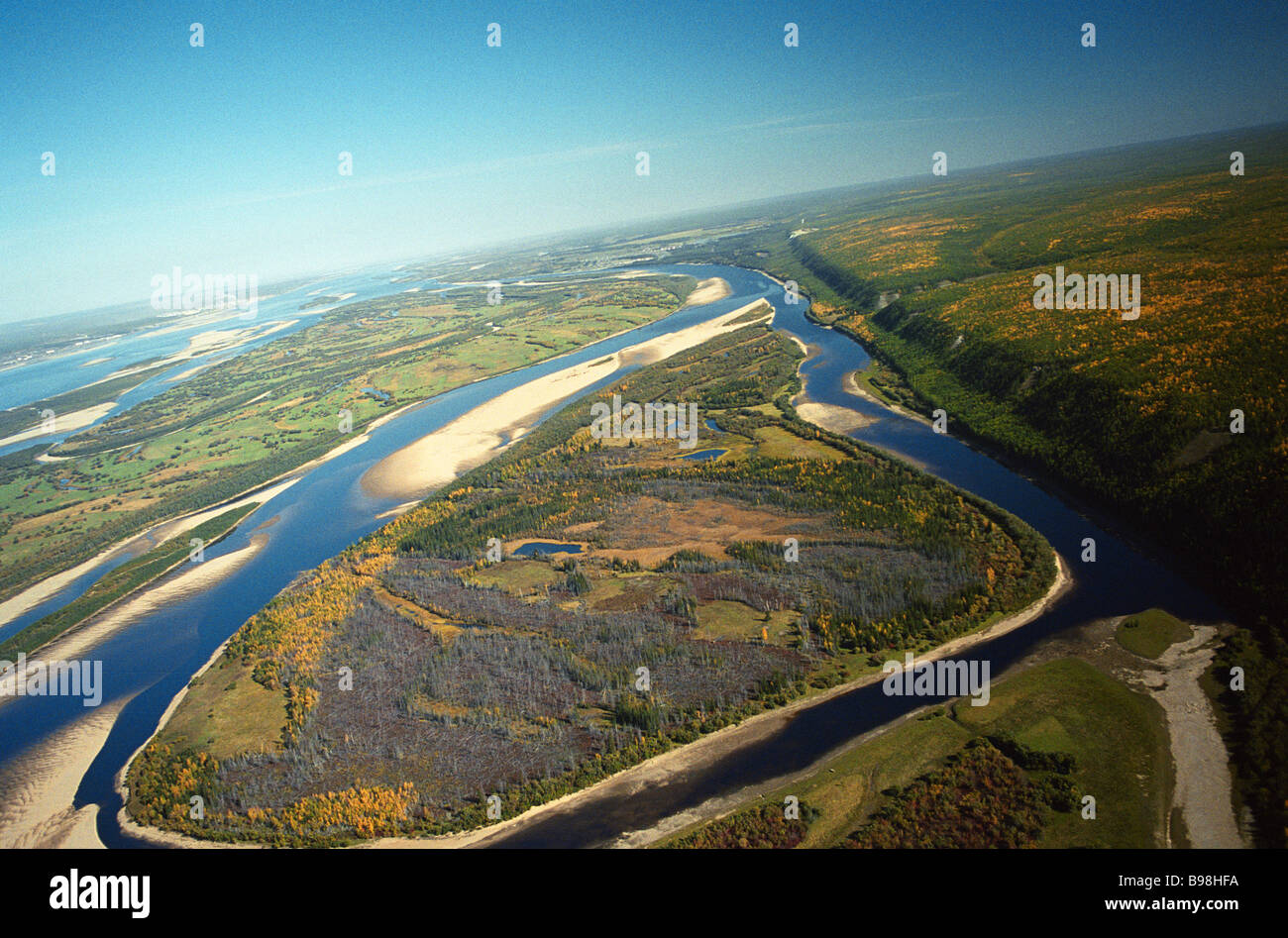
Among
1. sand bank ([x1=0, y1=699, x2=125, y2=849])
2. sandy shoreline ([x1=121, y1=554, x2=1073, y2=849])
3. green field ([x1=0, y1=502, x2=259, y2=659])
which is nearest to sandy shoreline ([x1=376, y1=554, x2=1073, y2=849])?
sandy shoreline ([x1=121, y1=554, x2=1073, y2=849])

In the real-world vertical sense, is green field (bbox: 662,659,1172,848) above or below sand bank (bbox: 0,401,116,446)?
below

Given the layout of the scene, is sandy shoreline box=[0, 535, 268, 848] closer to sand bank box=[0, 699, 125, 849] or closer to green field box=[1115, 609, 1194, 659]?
sand bank box=[0, 699, 125, 849]

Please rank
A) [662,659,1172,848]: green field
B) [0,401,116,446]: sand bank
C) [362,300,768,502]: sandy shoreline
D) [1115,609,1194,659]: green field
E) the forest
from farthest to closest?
[0,401,116,446]: sand bank, [362,300,768,502]: sandy shoreline, [1115,609,1194,659]: green field, the forest, [662,659,1172,848]: green field

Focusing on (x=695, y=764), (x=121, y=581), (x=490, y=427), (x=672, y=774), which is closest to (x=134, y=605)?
(x=121, y=581)

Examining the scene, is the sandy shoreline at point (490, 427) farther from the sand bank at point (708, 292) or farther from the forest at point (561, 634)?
the sand bank at point (708, 292)

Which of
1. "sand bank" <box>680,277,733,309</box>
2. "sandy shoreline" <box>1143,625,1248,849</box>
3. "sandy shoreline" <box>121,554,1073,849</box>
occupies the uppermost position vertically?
"sand bank" <box>680,277,733,309</box>

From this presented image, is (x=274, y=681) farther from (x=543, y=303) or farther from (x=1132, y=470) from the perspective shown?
(x=543, y=303)
